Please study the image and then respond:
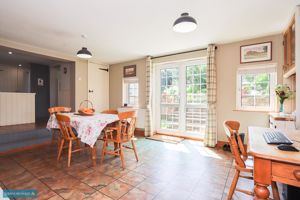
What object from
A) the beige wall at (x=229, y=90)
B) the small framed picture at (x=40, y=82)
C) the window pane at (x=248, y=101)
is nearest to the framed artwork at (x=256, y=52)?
the beige wall at (x=229, y=90)

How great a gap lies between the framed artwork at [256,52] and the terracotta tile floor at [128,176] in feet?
6.93

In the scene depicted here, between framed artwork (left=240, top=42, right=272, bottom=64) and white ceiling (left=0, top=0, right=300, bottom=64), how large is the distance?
0.24 meters

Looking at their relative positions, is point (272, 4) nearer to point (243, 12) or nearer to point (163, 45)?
point (243, 12)

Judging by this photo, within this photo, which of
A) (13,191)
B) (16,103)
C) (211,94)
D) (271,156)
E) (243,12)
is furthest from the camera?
(16,103)

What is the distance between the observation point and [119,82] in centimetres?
576

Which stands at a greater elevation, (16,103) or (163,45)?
(163,45)

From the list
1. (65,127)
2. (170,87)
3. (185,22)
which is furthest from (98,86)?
(185,22)

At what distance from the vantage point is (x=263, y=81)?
10.9 feet

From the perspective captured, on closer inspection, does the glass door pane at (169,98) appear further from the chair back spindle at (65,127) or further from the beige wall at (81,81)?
the chair back spindle at (65,127)

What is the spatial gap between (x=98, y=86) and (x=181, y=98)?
310cm

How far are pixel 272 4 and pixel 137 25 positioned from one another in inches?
80.5

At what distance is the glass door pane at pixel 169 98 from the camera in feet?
15.1

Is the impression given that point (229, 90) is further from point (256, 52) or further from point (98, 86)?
point (98, 86)

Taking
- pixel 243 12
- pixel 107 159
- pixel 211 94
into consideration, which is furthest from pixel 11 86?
pixel 243 12
